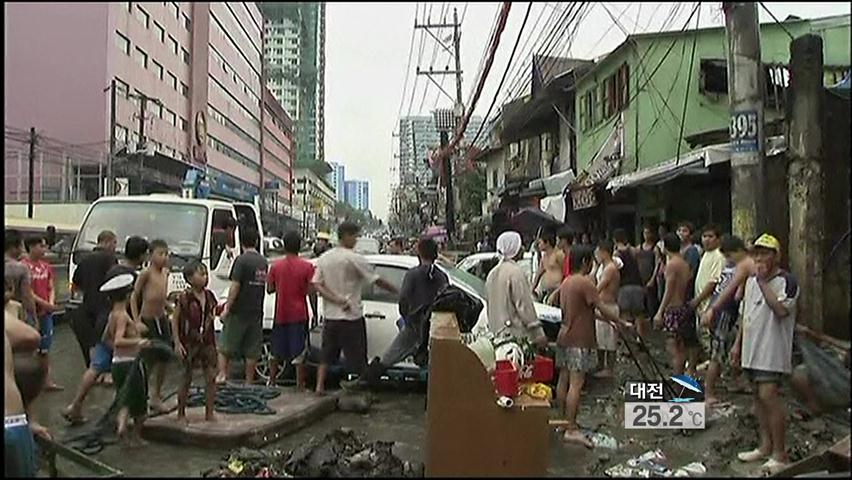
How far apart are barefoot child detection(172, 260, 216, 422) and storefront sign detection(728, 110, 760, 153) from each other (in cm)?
525

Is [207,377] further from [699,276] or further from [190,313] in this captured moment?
[699,276]

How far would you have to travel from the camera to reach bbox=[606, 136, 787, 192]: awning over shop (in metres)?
9.23

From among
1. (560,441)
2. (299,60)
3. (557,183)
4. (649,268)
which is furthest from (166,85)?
(557,183)

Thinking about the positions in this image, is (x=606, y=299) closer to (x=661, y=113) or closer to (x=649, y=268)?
(x=649, y=268)

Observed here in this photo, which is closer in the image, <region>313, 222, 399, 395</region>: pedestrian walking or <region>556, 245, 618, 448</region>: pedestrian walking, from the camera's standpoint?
<region>556, 245, 618, 448</region>: pedestrian walking

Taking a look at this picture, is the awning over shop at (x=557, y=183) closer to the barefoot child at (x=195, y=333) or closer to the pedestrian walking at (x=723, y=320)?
the pedestrian walking at (x=723, y=320)

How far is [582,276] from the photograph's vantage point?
6.77 metres

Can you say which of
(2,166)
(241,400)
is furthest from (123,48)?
(241,400)

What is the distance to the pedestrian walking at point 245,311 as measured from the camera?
26.1 ft

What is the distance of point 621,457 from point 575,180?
42.4 feet

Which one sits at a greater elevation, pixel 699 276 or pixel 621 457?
pixel 699 276

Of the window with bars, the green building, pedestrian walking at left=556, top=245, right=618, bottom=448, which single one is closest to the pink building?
the window with bars

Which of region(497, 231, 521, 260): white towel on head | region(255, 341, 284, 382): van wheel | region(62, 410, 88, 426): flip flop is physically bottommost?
region(62, 410, 88, 426): flip flop

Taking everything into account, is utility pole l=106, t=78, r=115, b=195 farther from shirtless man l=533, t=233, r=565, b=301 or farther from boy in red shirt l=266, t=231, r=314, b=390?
shirtless man l=533, t=233, r=565, b=301
